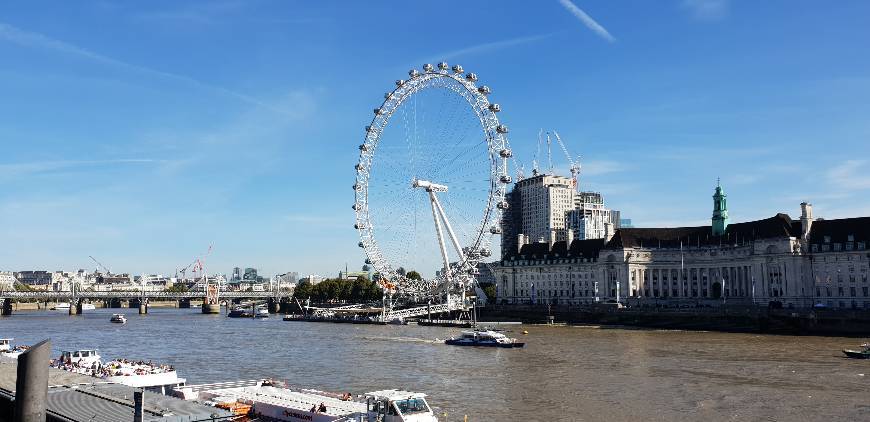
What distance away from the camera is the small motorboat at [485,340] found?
8069 cm

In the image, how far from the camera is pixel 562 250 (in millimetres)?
166625

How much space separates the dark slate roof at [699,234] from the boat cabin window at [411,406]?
105 meters

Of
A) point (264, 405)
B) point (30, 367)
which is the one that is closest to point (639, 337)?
point (264, 405)

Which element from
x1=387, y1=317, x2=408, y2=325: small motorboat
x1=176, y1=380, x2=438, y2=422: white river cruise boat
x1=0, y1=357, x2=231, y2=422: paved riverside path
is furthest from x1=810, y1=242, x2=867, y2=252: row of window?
x1=0, y1=357, x2=231, y2=422: paved riverside path

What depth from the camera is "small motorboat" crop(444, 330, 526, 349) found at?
3177 inches

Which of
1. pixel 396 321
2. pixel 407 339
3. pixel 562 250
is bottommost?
pixel 407 339

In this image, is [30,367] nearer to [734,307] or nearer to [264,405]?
[264,405]

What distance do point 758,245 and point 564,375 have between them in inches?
3240

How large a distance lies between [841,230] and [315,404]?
10527cm

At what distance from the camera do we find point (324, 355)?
240ft

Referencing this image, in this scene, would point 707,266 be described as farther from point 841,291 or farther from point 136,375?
point 136,375

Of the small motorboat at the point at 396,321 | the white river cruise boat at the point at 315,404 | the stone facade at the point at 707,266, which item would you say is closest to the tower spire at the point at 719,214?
the stone facade at the point at 707,266

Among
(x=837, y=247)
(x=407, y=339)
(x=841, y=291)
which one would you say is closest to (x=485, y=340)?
(x=407, y=339)

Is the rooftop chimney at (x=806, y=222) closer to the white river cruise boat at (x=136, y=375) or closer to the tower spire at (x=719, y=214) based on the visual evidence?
the tower spire at (x=719, y=214)
